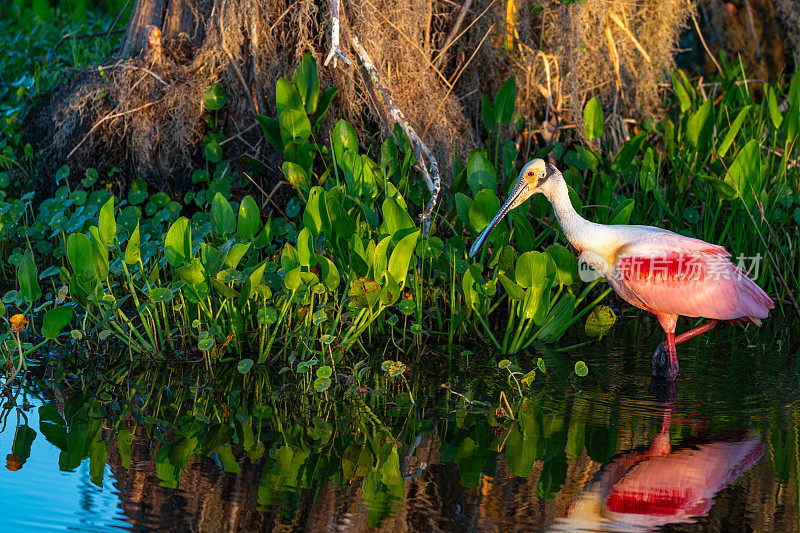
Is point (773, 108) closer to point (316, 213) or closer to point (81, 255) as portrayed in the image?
point (316, 213)

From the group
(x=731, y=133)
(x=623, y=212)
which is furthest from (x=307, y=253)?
(x=731, y=133)

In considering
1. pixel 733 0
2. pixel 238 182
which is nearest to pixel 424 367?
pixel 238 182

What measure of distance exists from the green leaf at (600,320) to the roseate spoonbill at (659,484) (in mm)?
1015

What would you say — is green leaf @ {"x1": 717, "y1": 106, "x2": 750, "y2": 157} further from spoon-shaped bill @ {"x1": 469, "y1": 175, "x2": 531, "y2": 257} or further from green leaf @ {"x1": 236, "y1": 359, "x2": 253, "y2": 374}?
green leaf @ {"x1": 236, "y1": 359, "x2": 253, "y2": 374}

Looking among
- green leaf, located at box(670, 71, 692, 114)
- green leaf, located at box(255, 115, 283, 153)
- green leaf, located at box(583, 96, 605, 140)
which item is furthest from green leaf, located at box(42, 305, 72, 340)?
green leaf, located at box(670, 71, 692, 114)

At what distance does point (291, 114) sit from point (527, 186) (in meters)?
1.40

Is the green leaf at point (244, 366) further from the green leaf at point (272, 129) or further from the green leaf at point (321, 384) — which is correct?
the green leaf at point (272, 129)

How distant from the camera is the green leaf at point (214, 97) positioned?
6211 millimetres

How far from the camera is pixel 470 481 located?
346cm

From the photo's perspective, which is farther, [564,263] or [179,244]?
[564,263]

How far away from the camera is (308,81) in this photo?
5.68 m

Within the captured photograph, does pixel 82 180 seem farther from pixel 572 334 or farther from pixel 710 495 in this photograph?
pixel 710 495

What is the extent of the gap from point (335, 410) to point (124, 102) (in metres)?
3.11

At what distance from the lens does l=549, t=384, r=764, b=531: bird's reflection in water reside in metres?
3.24
